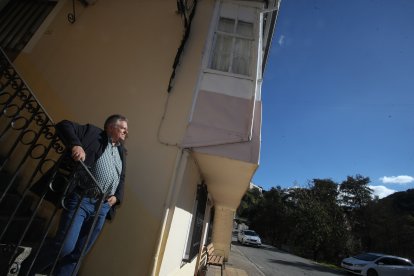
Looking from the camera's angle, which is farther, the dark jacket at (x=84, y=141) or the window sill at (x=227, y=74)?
the window sill at (x=227, y=74)

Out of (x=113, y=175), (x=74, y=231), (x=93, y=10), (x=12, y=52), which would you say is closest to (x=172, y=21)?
(x=93, y=10)

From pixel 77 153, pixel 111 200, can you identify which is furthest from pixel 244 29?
pixel 77 153

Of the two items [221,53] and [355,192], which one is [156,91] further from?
[355,192]

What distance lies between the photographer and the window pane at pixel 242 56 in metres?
4.68

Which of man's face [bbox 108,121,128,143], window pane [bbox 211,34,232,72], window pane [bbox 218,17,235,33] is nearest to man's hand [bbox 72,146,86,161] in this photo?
man's face [bbox 108,121,128,143]

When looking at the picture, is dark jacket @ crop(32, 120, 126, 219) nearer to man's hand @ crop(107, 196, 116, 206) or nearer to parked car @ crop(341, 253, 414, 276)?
man's hand @ crop(107, 196, 116, 206)

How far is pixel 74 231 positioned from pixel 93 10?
15.1 ft

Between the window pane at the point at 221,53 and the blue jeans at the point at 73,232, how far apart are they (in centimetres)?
300

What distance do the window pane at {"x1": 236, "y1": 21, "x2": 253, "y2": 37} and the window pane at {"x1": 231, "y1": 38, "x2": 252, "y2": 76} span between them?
0.53ft

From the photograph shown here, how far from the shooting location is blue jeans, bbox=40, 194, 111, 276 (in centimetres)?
229

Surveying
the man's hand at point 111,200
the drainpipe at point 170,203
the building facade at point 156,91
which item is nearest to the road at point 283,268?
the building facade at point 156,91

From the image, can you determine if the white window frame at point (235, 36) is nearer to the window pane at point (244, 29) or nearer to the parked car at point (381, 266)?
the window pane at point (244, 29)

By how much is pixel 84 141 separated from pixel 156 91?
7.08 feet

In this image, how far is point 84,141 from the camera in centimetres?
259
